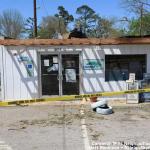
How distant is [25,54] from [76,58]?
231cm

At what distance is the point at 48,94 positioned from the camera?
1695cm

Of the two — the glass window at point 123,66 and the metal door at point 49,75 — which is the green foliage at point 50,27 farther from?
the glass window at point 123,66

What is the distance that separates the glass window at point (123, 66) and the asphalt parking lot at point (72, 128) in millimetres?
2104

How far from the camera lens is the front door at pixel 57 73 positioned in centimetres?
1692

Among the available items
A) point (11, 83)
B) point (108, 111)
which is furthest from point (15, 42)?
point (108, 111)

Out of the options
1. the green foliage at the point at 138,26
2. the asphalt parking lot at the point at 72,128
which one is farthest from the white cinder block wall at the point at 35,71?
the green foliage at the point at 138,26

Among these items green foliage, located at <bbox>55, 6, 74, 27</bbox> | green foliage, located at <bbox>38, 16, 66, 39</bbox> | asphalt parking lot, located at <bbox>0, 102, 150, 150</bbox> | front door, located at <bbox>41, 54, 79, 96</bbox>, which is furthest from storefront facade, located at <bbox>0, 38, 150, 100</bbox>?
green foliage, located at <bbox>55, 6, 74, 27</bbox>

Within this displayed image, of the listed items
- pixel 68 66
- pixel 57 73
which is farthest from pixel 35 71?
pixel 68 66

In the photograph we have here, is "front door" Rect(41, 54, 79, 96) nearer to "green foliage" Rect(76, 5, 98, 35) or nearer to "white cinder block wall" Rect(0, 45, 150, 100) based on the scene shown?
"white cinder block wall" Rect(0, 45, 150, 100)

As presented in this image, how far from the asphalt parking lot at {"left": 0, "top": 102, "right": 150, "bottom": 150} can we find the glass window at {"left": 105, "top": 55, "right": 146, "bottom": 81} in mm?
2104

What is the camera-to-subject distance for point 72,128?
36.3ft

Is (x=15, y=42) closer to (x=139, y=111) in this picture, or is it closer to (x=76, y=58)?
(x=76, y=58)

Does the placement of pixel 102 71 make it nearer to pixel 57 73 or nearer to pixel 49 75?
pixel 57 73

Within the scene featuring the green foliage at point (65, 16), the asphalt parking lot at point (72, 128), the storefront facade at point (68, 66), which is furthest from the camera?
the green foliage at point (65, 16)
